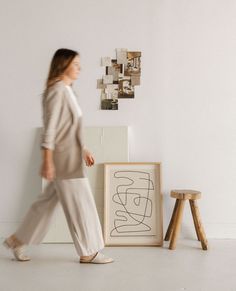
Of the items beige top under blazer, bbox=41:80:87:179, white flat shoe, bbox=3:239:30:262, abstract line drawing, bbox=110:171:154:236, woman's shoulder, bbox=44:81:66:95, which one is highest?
woman's shoulder, bbox=44:81:66:95

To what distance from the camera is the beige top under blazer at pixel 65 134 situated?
2.80 meters

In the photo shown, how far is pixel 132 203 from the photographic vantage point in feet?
11.5

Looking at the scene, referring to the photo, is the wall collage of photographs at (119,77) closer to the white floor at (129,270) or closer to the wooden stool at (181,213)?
the wooden stool at (181,213)

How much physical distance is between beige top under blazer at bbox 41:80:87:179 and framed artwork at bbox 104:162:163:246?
27.1 inches

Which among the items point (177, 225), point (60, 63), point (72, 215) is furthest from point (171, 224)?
point (60, 63)

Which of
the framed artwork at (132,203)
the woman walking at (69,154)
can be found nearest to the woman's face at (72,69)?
the woman walking at (69,154)

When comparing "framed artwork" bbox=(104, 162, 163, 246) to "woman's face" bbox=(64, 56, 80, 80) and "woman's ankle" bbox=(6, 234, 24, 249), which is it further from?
"woman's face" bbox=(64, 56, 80, 80)

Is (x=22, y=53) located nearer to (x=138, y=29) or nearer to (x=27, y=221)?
(x=138, y=29)

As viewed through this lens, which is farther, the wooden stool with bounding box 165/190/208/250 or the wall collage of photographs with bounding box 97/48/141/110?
the wall collage of photographs with bounding box 97/48/141/110

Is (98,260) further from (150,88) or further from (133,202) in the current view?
(150,88)

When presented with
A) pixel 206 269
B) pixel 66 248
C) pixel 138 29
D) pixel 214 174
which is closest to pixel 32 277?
pixel 66 248

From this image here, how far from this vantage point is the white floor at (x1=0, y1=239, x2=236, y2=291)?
8.32ft

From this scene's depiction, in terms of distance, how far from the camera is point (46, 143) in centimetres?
272

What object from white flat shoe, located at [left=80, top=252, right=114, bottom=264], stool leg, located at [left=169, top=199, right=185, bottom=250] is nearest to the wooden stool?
stool leg, located at [left=169, top=199, right=185, bottom=250]
